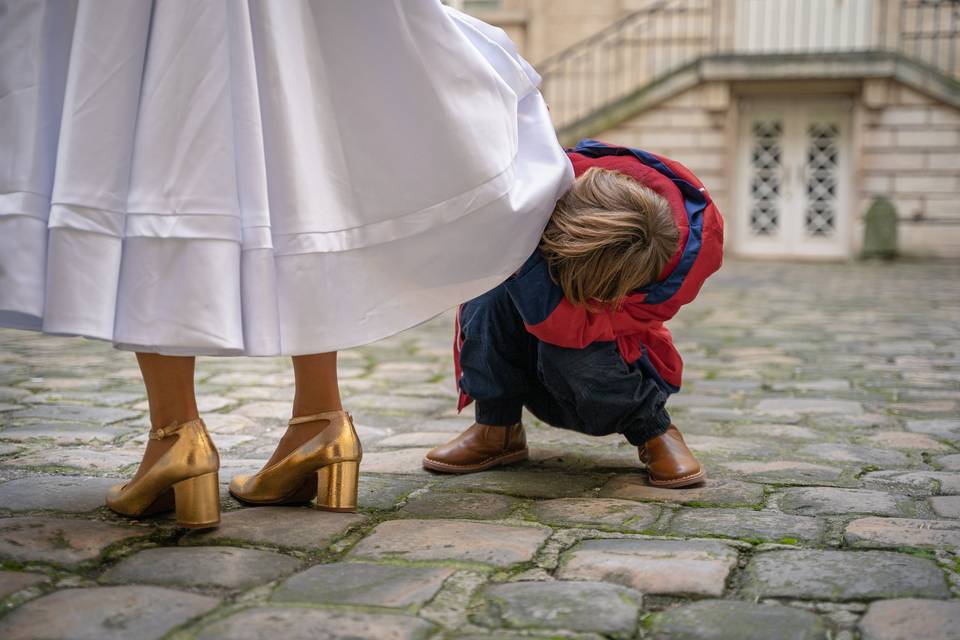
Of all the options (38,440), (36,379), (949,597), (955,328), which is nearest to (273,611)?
(949,597)

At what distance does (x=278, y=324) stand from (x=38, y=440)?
140 centimetres

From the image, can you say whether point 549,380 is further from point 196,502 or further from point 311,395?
point 196,502

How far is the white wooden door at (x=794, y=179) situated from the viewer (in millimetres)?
15227

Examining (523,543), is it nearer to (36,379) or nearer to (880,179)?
(36,379)

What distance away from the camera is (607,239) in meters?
2.21

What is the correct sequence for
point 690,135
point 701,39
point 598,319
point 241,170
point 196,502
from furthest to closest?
point 701,39 → point 690,135 → point 598,319 → point 196,502 → point 241,170

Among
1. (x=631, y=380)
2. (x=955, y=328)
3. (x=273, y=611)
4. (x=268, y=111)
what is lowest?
(x=955, y=328)

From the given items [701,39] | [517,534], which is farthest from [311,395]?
[701,39]

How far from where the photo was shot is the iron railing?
599 inches

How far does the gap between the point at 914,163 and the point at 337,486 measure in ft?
46.5

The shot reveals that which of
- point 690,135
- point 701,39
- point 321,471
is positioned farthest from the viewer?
point 701,39

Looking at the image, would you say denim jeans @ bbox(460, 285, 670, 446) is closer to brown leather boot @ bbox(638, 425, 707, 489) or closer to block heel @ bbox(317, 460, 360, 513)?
brown leather boot @ bbox(638, 425, 707, 489)

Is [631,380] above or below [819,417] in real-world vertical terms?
→ above

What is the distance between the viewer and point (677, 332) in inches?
243
